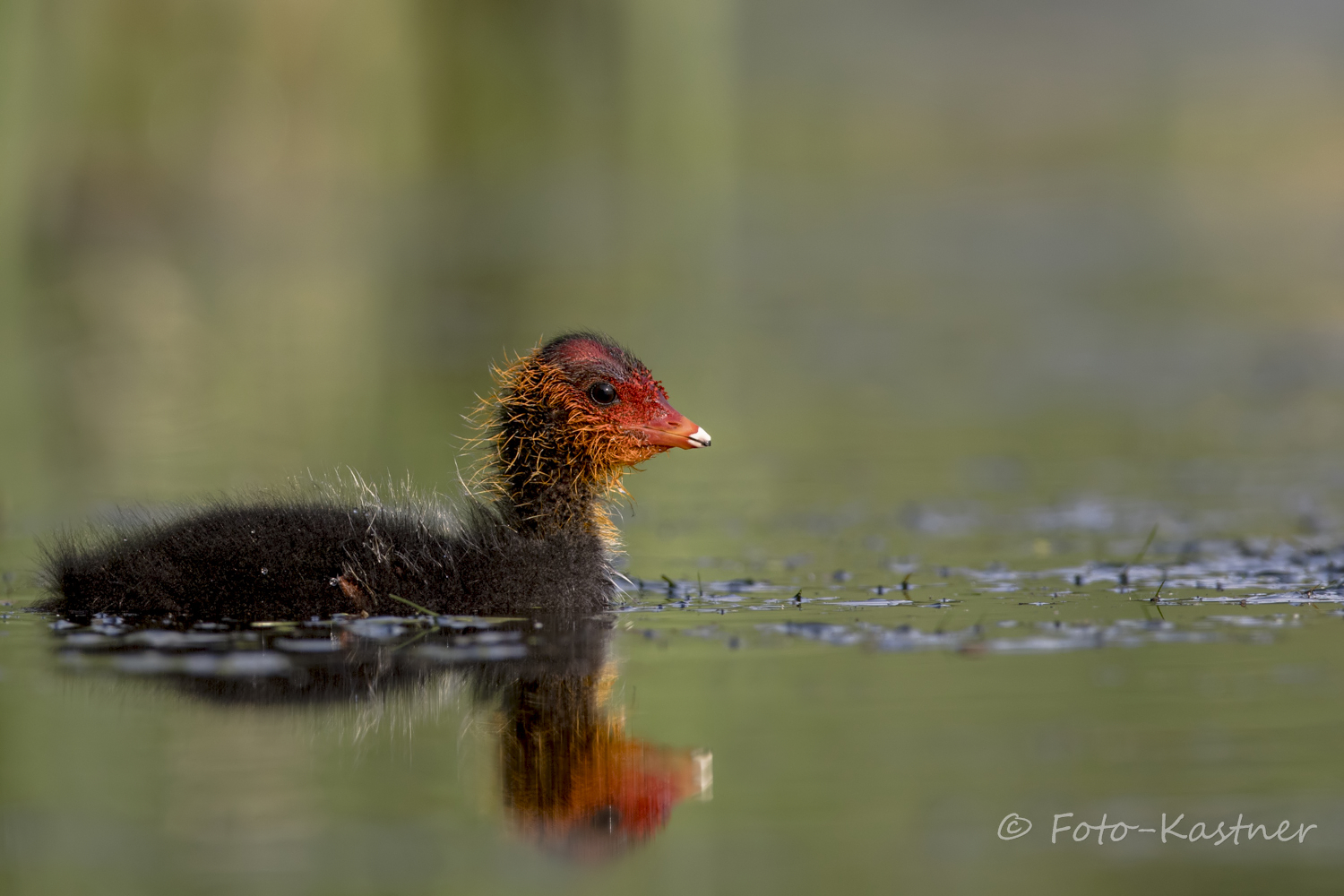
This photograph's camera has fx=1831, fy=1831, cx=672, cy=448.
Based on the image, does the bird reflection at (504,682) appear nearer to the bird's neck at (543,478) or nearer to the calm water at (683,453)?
the calm water at (683,453)

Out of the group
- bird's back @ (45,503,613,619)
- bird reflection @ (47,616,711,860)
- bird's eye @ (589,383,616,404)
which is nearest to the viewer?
bird reflection @ (47,616,711,860)

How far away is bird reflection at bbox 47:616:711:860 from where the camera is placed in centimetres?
496

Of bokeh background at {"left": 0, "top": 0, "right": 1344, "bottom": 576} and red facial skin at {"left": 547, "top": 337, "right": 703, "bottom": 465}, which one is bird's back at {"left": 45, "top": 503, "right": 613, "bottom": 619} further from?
bokeh background at {"left": 0, "top": 0, "right": 1344, "bottom": 576}

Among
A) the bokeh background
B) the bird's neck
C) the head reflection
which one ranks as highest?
the bokeh background

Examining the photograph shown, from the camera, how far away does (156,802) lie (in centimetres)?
496

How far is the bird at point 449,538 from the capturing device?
280 inches

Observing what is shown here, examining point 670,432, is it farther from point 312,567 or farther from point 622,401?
point 312,567

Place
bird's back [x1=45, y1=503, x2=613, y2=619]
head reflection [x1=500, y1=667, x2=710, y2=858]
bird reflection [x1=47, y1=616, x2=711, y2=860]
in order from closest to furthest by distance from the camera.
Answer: head reflection [x1=500, y1=667, x2=710, y2=858], bird reflection [x1=47, y1=616, x2=711, y2=860], bird's back [x1=45, y1=503, x2=613, y2=619]

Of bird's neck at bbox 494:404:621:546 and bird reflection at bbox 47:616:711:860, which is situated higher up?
bird's neck at bbox 494:404:621:546

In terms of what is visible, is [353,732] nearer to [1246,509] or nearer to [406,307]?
[1246,509]

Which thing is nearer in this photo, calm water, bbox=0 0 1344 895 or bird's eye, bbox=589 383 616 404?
calm water, bbox=0 0 1344 895

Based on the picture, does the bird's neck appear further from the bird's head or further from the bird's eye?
the bird's eye

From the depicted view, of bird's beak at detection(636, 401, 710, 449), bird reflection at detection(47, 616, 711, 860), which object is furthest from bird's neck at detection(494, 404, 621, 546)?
bird reflection at detection(47, 616, 711, 860)

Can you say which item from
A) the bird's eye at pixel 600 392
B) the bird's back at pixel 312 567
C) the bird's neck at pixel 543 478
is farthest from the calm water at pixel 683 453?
the bird's eye at pixel 600 392
